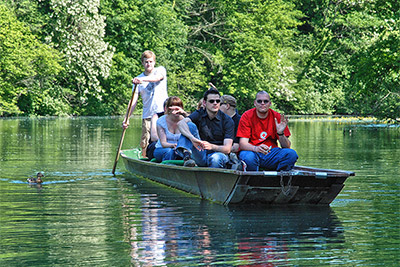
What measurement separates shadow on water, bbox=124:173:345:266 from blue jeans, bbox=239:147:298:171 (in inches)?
19.1

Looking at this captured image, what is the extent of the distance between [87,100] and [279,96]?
10.8 meters

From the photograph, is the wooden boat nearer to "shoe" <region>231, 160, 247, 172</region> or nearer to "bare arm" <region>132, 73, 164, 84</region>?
"shoe" <region>231, 160, 247, 172</region>

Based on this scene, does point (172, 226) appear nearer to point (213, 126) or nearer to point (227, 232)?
point (227, 232)

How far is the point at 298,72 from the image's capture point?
A: 154ft

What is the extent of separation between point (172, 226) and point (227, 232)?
1.99ft

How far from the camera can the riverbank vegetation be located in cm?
3656

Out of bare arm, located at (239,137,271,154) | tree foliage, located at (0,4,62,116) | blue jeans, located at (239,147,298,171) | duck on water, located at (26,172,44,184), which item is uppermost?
tree foliage, located at (0,4,62,116)

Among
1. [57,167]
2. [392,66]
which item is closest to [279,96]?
[392,66]

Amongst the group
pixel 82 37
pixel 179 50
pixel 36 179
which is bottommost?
pixel 36 179

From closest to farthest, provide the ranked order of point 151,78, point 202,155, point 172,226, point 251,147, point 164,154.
Result: point 172,226
point 251,147
point 202,155
point 164,154
point 151,78

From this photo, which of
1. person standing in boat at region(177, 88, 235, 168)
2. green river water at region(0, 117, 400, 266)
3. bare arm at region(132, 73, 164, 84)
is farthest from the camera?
bare arm at region(132, 73, 164, 84)

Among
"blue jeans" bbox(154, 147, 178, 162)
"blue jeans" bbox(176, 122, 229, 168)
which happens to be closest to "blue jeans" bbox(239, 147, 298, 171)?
"blue jeans" bbox(176, 122, 229, 168)

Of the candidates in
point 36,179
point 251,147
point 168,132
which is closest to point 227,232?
point 251,147

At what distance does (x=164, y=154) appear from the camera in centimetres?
1142
